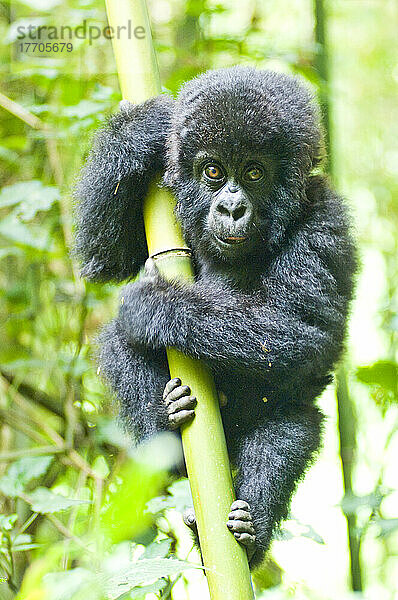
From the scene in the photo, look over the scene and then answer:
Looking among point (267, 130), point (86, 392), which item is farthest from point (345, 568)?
point (267, 130)

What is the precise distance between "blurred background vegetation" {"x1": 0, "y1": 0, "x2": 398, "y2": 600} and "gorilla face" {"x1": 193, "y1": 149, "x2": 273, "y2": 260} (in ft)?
1.68

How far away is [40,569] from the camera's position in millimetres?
1052

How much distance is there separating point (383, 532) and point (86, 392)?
2187 millimetres

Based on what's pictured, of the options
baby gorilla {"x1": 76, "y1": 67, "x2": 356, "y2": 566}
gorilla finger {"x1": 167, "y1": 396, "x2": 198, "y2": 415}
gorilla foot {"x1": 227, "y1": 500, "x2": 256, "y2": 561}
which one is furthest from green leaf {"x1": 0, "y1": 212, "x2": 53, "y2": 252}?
gorilla foot {"x1": 227, "y1": 500, "x2": 256, "y2": 561}

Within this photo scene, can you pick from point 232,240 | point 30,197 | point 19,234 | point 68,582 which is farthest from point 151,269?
point 19,234

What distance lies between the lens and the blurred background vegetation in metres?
2.96

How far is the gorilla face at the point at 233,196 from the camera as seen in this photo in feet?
7.49

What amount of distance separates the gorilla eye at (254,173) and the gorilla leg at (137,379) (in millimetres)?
734

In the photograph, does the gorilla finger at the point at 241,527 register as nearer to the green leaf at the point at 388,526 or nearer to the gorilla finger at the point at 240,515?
the gorilla finger at the point at 240,515

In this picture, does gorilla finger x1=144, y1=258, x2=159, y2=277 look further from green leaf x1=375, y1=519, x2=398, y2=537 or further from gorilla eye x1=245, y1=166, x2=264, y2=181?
green leaf x1=375, y1=519, x2=398, y2=537

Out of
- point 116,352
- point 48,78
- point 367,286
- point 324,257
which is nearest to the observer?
point 324,257

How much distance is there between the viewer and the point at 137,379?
2576mm

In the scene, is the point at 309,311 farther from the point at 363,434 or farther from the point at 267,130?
the point at 363,434

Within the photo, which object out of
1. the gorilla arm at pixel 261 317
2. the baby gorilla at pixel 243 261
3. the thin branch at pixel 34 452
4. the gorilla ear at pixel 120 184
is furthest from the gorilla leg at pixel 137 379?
the thin branch at pixel 34 452
